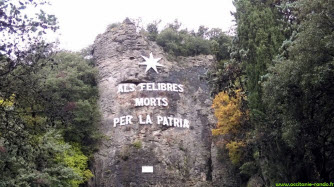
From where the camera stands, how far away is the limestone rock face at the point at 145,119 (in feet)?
76.8

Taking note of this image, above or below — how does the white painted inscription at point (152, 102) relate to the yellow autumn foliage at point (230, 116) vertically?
above

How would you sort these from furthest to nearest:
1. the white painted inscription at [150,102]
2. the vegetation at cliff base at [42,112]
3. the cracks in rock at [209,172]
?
the white painted inscription at [150,102], the cracks in rock at [209,172], the vegetation at cliff base at [42,112]

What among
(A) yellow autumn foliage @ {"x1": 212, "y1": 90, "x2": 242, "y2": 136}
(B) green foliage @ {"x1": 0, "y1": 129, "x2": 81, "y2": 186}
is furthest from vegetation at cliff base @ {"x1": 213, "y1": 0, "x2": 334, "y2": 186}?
(B) green foliage @ {"x1": 0, "y1": 129, "x2": 81, "y2": 186}

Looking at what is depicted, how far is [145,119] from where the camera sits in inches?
998

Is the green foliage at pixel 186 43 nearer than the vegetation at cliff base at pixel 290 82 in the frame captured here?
No

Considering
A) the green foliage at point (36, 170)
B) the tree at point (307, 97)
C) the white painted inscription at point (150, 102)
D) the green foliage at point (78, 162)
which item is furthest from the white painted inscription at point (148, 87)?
the tree at point (307, 97)

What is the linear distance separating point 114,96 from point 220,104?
719 cm

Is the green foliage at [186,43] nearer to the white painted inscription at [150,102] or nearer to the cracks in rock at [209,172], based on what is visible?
the white painted inscription at [150,102]

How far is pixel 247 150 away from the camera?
2003cm

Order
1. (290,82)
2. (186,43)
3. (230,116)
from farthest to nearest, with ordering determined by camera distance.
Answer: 1. (186,43)
2. (230,116)
3. (290,82)

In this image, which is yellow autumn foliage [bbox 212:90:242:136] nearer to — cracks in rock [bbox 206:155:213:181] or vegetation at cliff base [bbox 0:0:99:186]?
cracks in rock [bbox 206:155:213:181]

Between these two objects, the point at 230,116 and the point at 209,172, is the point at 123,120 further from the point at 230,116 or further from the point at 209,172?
the point at 230,116

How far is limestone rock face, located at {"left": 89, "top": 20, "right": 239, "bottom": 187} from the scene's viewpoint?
76.8 feet

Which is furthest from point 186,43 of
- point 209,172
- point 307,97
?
point 307,97
